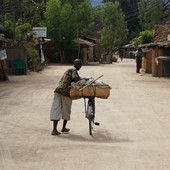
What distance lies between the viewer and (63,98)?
390 inches

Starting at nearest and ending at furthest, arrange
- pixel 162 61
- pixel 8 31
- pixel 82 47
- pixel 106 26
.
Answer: pixel 162 61 → pixel 8 31 → pixel 82 47 → pixel 106 26

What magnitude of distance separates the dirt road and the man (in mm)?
361

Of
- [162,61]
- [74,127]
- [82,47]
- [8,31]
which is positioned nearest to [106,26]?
[82,47]

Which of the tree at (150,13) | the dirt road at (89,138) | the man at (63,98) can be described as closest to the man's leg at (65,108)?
the man at (63,98)

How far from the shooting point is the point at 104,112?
43.9 feet

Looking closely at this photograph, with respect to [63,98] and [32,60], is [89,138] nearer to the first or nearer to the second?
[63,98]

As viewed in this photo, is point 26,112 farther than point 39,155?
Yes

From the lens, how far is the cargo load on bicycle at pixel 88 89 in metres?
9.69

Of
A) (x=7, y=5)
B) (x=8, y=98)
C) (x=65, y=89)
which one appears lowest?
(x=8, y=98)

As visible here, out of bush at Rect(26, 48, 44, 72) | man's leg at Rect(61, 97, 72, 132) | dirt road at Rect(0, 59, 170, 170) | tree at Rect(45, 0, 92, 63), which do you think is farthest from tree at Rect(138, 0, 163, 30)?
man's leg at Rect(61, 97, 72, 132)

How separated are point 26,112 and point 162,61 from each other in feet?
57.6

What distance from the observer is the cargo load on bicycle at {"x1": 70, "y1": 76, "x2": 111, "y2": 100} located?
9688 millimetres

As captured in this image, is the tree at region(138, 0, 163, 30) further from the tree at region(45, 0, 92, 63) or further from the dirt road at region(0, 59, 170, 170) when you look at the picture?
the dirt road at region(0, 59, 170, 170)

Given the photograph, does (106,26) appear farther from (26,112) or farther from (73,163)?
(73,163)
